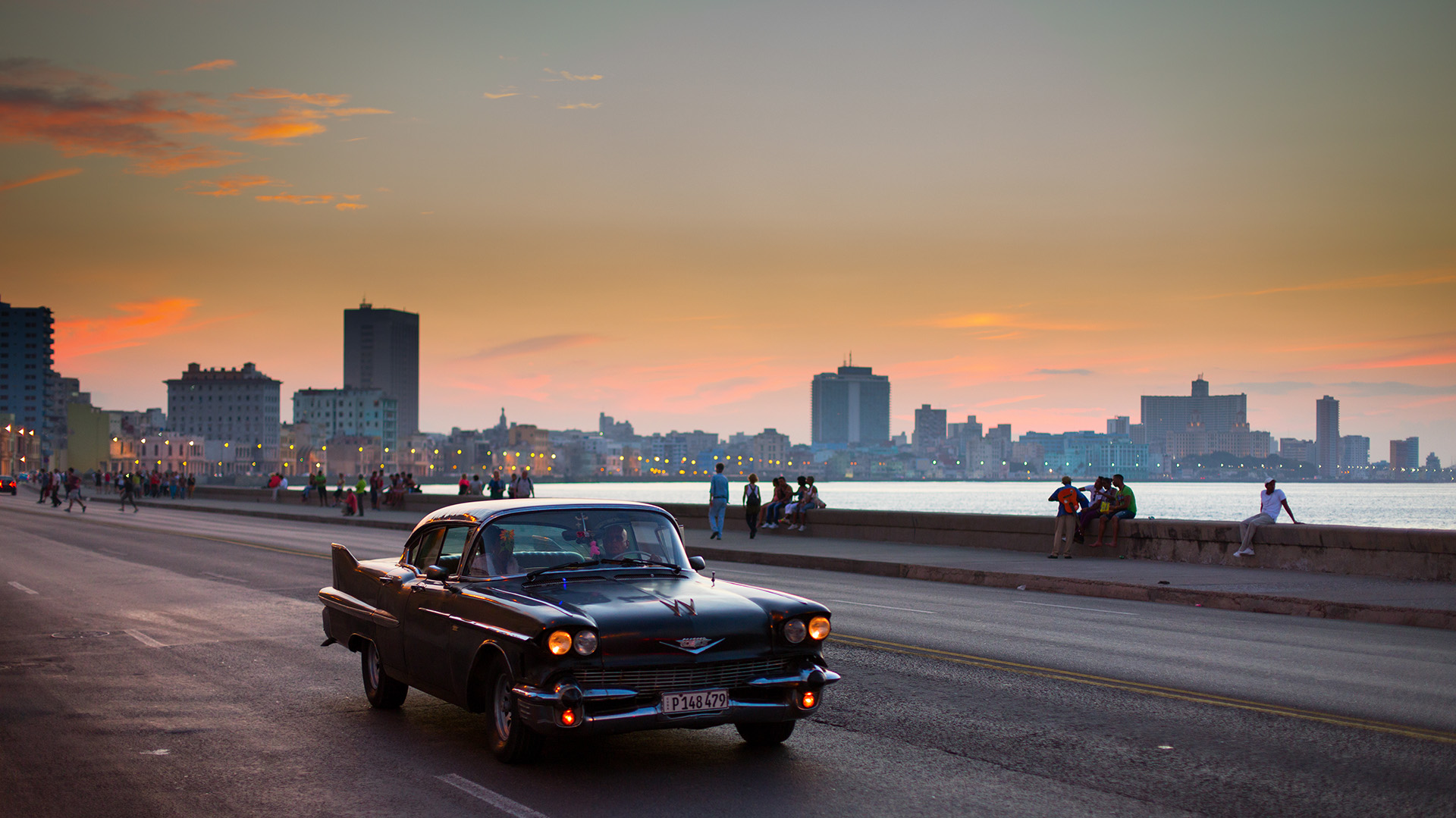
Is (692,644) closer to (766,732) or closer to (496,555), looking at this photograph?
(766,732)

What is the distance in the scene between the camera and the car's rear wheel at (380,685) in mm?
8814

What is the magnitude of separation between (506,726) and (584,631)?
1.01 metres

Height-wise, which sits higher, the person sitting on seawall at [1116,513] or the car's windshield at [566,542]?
the car's windshield at [566,542]

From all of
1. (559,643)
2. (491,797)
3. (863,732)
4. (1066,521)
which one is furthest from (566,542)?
(1066,521)

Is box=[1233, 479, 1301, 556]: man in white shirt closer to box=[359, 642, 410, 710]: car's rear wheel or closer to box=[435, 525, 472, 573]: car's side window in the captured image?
box=[359, 642, 410, 710]: car's rear wheel

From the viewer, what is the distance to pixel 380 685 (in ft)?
29.1

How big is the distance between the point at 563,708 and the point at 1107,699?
472 centimetres

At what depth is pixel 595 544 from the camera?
791 cm

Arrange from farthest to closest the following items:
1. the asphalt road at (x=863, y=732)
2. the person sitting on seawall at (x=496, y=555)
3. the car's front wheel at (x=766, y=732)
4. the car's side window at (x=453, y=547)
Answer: the car's side window at (x=453, y=547) → the person sitting on seawall at (x=496, y=555) → the car's front wheel at (x=766, y=732) → the asphalt road at (x=863, y=732)

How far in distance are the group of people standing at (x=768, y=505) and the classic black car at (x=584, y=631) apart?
69.9 feet

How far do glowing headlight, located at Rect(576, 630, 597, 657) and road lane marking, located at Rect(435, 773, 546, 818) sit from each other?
84 cm

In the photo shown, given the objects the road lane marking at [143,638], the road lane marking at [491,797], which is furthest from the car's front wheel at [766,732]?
the road lane marking at [143,638]

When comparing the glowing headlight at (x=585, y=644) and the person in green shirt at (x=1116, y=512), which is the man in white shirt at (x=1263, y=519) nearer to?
the person in green shirt at (x=1116, y=512)

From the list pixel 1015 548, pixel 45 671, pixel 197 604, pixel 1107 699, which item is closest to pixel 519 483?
pixel 1015 548
